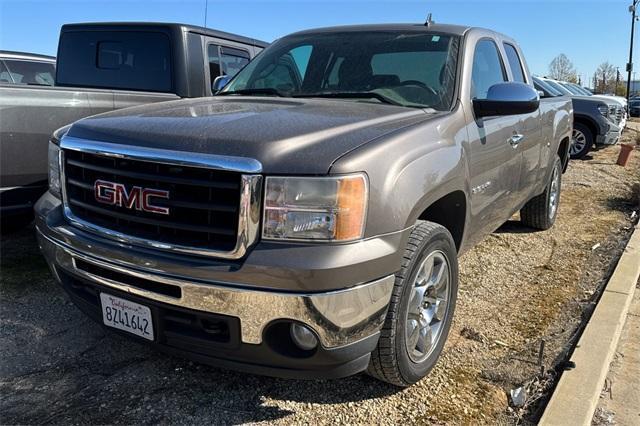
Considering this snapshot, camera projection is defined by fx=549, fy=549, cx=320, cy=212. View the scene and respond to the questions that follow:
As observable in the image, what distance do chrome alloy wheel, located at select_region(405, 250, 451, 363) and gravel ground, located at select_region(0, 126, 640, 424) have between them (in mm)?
223

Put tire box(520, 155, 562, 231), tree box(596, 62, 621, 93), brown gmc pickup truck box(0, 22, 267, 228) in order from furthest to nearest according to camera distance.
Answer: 1. tree box(596, 62, 621, 93)
2. tire box(520, 155, 562, 231)
3. brown gmc pickup truck box(0, 22, 267, 228)

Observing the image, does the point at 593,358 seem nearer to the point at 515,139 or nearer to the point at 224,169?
the point at 515,139

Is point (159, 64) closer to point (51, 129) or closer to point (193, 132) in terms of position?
point (51, 129)

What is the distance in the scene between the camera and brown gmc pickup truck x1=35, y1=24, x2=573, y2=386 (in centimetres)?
212

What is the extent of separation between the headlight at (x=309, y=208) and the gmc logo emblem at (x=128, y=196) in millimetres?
475

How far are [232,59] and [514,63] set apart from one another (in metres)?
2.93

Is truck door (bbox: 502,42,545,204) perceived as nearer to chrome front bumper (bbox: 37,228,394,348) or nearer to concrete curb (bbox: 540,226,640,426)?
concrete curb (bbox: 540,226,640,426)

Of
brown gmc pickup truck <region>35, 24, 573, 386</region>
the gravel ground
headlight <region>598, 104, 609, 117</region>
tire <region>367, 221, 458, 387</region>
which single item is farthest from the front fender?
headlight <region>598, 104, 609, 117</region>

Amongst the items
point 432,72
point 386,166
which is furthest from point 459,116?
point 386,166

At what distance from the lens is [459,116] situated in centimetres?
306

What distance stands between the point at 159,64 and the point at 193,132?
325 cm

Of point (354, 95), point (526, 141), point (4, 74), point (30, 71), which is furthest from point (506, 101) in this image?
point (30, 71)

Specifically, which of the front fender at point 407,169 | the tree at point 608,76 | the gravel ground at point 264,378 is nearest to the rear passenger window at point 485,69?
the front fender at point 407,169

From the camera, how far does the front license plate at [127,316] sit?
7.82 feet
